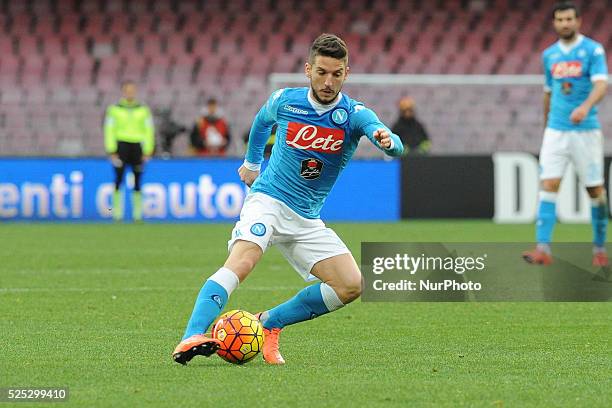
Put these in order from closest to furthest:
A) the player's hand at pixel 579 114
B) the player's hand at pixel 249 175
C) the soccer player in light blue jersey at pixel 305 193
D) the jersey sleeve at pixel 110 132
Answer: the soccer player in light blue jersey at pixel 305 193
the player's hand at pixel 249 175
the player's hand at pixel 579 114
the jersey sleeve at pixel 110 132

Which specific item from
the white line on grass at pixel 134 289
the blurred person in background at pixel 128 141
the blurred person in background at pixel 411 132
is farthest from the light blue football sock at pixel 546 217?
the blurred person in background at pixel 411 132

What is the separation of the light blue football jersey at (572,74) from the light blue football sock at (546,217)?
0.59 metres

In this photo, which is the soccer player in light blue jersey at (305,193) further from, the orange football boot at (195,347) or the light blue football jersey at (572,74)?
the light blue football jersey at (572,74)

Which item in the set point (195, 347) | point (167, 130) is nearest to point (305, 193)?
point (195, 347)

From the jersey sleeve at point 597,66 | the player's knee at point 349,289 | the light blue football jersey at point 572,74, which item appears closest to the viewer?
the player's knee at point 349,289

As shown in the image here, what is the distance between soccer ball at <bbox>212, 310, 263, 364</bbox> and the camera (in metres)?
5.89

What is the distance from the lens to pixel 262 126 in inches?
252

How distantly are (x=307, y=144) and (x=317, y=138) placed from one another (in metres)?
0.06

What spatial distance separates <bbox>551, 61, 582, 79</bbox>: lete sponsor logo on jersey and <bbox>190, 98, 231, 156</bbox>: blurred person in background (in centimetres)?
973

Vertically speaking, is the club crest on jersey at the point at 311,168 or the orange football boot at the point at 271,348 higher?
the club crest on jersey at the point at 311,168

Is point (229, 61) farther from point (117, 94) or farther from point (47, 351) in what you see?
point (47, 351)

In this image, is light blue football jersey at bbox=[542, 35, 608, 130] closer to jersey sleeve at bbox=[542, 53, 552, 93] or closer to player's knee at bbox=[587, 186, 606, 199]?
jersey sleeve at bbox=[542, 53, 552, 93]

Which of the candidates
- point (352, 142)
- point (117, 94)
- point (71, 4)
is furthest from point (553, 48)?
point (71, 4)

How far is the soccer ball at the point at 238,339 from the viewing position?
5891 millimetres
